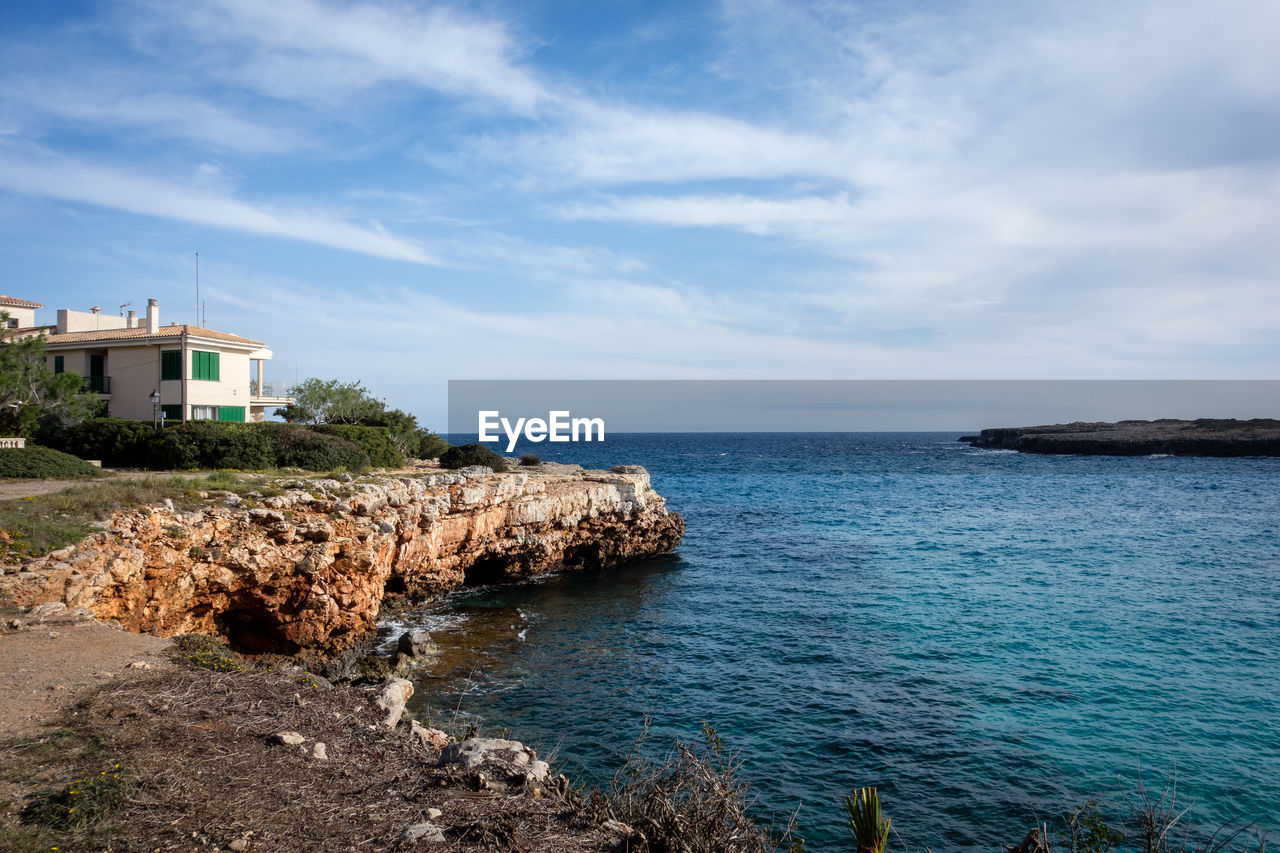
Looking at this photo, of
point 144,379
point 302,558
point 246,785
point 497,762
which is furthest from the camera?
point 144,379

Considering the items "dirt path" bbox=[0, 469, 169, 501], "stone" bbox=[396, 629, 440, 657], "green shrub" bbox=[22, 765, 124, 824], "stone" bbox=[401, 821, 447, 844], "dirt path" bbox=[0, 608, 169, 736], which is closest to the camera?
"green shrub" bbox=[22, 765, 124, 824]

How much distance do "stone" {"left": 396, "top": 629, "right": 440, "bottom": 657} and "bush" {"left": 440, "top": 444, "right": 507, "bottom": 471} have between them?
14.6m

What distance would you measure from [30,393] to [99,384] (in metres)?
6.91

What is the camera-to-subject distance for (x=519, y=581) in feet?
87.7

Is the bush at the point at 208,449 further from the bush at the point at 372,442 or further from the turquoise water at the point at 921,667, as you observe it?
the turquoise water at the point at 921,667

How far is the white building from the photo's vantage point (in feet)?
103

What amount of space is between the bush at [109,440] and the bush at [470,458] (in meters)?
11.8

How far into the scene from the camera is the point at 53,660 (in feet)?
27.9

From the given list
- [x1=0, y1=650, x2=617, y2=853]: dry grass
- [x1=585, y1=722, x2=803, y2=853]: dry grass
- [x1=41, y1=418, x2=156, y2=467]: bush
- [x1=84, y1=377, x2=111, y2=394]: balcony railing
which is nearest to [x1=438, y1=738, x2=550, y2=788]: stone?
[x1=0, y1=650, x2=617, y2=853]: dry grass

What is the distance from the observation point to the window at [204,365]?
31406 millimetres

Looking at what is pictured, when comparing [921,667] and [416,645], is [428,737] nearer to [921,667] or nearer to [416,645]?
[416,645]

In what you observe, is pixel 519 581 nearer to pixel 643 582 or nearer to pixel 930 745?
pixel 643 582

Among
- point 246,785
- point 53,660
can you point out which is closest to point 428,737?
point 246,785

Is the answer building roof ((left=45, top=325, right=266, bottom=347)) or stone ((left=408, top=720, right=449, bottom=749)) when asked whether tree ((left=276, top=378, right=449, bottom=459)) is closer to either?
building roof ((left=45, top=325, right=266, bottom=347))
